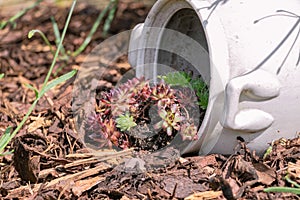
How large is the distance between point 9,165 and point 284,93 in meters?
0.89

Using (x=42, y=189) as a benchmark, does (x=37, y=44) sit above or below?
above

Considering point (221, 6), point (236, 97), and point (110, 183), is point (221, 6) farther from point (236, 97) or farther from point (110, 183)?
point (110, 183)

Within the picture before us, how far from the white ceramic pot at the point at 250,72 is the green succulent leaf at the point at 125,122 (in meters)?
0.18

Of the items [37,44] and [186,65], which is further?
[37,44]

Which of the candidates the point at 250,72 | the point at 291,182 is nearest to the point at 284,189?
the point at 291,182

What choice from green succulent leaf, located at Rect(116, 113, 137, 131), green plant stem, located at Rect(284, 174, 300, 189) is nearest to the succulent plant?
green succulent leaf, located at Rect(116, 113, 137, 131)

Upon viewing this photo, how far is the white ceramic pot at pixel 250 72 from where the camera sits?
165cm

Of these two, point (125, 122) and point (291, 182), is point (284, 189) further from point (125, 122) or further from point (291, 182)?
point (125, 122)

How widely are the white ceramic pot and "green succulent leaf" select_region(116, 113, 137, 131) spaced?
0.58 feet

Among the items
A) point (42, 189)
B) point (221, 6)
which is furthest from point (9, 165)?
point (221, 6)

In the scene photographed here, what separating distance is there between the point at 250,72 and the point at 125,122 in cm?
39

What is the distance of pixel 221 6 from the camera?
1.76 m

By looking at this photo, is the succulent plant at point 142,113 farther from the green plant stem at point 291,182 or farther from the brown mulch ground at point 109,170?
the green plant stem at point 291,182

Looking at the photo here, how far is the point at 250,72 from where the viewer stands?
1666mm
